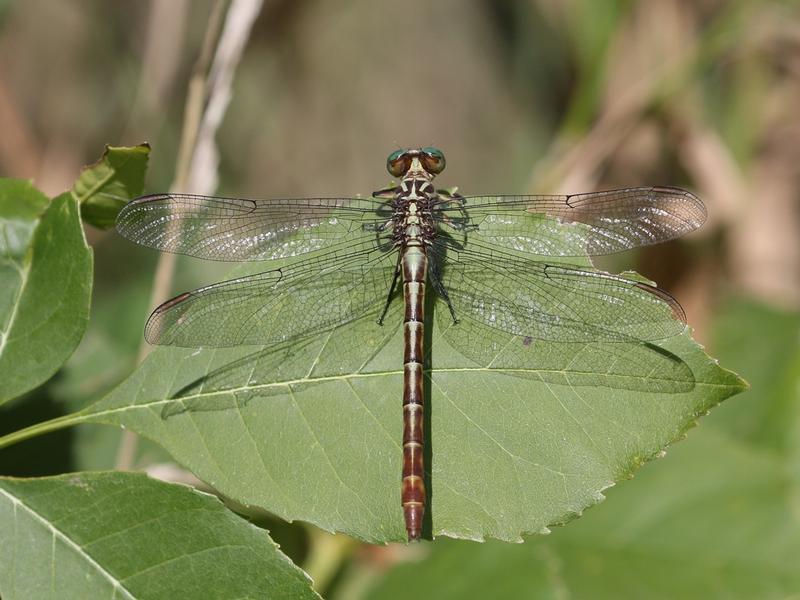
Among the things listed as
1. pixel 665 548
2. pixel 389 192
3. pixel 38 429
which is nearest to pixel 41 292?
pixel 38 429

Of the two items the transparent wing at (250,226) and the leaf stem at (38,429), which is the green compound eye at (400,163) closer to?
the transparent wing at (250,226)

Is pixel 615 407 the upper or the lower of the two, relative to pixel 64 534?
upper

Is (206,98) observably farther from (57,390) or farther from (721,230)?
(721,230)

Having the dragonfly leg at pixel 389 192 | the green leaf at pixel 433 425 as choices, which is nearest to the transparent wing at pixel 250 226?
the dragonfly leg at pixel 389 192

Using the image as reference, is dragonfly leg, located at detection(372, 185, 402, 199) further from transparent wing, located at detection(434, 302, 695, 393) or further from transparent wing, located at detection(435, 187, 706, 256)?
transparent wing, located at detection(434, 302, 695, 393)

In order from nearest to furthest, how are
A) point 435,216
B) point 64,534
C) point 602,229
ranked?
point 64,534 → point 602,229 → point 435,216

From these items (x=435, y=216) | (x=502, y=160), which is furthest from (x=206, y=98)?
(x=502, y=160)

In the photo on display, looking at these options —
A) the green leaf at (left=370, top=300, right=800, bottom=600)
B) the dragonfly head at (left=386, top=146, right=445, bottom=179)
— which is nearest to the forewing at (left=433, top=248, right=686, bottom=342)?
the dragonfly head at (left=386, top=146, right=445, bottom=179)
